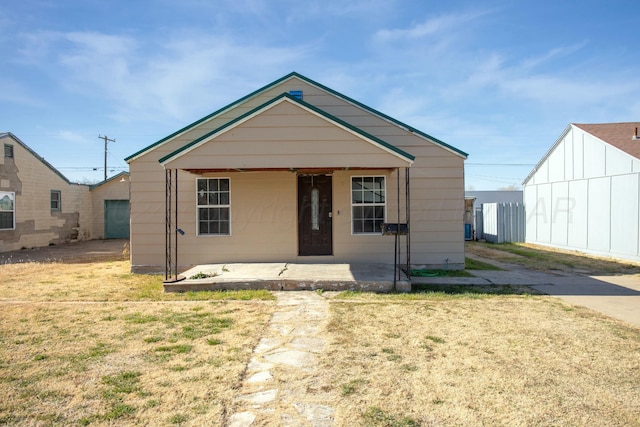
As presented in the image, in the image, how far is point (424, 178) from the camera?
10.8 metres

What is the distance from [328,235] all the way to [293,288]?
8.46ft

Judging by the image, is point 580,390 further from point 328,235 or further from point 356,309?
point 328,235

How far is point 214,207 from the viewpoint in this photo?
36.0 feet

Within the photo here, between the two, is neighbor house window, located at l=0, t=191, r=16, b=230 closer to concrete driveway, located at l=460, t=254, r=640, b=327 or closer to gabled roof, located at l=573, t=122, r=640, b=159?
concrete driveway, located at l=460, t=254, r=640, b=327

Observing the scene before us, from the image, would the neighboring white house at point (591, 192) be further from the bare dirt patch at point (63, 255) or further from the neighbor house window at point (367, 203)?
the bare dirt patch at point (63, 255)

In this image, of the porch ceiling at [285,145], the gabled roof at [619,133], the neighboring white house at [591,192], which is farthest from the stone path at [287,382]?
the gabled roof at [619,133]

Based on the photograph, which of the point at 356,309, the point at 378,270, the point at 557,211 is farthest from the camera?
the point at 557,211

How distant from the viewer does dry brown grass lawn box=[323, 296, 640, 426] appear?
11.3 ft

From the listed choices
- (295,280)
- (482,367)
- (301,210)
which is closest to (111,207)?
(301,210)

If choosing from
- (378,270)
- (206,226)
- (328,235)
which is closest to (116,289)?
(206,226)

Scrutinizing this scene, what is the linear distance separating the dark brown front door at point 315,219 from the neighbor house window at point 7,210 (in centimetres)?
1363

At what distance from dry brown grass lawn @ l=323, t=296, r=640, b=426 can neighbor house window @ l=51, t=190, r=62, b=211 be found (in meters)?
18.7

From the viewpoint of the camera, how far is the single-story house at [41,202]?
1733 cm

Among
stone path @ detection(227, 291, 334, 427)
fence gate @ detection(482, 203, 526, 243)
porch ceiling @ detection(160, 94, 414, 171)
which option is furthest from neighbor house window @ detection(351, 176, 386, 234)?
fence gate @ detection(482, 203, 526, 243)
